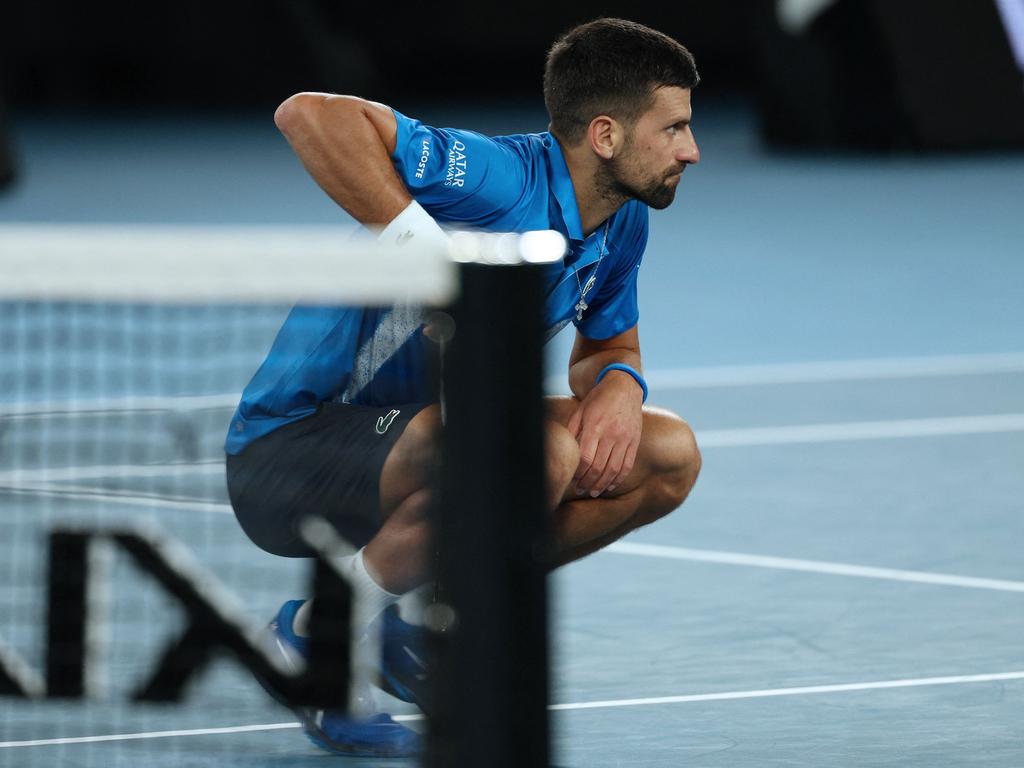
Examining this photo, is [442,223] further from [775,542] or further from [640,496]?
[775,542]

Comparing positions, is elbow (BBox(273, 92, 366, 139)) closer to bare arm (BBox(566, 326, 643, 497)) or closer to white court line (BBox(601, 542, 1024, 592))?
bare arm (BBox(566, 326, 643, 497))

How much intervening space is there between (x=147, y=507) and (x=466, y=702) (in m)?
0.56

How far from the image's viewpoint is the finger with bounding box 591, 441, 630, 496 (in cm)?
331

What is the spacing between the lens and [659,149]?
130 inches

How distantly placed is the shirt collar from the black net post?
1.41 metres

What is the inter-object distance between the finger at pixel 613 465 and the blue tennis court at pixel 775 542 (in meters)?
0.42

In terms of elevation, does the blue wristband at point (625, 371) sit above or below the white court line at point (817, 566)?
above

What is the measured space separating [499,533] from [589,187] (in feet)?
4.98

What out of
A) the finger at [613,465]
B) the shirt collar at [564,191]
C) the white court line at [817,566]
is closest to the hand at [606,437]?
the finger at [613,465]

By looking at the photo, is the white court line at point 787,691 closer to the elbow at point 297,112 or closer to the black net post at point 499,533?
the elbow at point 297,112

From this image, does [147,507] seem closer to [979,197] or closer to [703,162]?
[979,197]

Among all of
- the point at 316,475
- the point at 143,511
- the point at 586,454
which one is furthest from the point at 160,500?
the point at 586,454

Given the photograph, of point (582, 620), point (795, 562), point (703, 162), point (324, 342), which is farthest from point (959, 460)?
point (703, 162)

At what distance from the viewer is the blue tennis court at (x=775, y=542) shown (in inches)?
99.5
